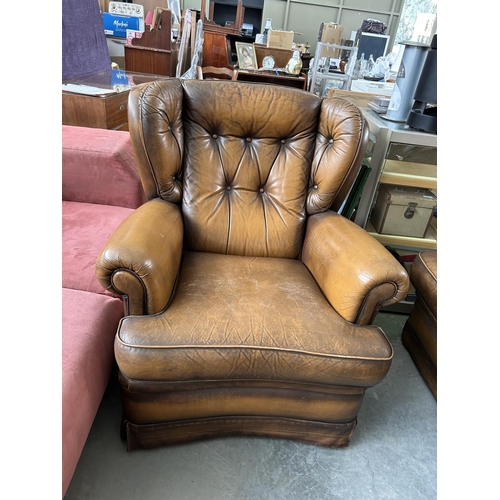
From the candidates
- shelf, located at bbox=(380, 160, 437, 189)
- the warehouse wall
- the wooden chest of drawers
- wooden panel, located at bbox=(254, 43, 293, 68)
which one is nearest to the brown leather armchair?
shelf, located at bbox=(380, 160, 437, 189)

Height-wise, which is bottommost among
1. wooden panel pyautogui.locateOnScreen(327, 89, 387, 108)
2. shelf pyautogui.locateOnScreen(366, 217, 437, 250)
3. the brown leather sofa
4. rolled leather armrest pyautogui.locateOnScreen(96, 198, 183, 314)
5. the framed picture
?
the brown leather sofa

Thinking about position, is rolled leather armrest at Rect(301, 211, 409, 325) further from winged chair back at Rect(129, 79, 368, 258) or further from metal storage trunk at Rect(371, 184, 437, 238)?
metal storage trunk at Rect(371, 184, 437, 238)

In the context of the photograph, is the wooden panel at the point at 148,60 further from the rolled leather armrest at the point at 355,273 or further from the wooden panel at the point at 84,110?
the rolled leather armrest at the point at 355,273

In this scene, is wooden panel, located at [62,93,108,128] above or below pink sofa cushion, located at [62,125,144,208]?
above

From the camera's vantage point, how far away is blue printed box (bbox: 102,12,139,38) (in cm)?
331

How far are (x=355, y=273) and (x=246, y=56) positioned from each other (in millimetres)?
3301

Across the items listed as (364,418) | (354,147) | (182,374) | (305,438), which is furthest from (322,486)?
(354,147)

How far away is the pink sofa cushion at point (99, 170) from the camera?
147 cm

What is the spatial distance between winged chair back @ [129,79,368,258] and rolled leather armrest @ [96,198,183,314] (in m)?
0.27

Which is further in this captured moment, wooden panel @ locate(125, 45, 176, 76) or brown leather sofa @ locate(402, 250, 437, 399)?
wooden panel @ locate(125, 45, 176, 76)

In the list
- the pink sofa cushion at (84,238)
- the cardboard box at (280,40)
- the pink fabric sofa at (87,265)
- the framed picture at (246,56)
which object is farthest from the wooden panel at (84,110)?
the cardboard box at (280,40)
